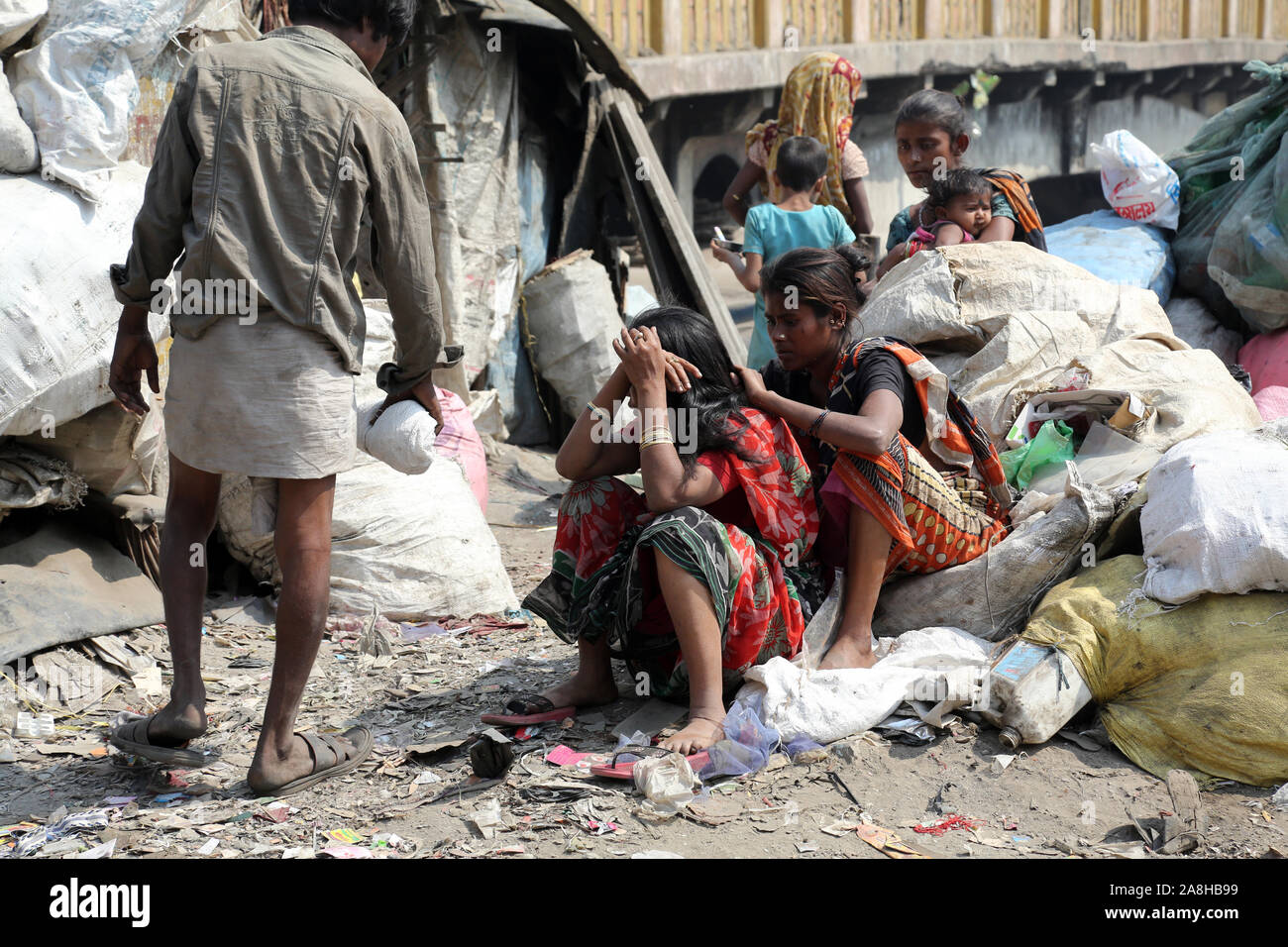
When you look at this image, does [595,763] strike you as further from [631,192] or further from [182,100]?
[631,192]

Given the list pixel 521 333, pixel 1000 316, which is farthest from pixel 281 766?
pixel 521 333

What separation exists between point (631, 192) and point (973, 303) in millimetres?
3401

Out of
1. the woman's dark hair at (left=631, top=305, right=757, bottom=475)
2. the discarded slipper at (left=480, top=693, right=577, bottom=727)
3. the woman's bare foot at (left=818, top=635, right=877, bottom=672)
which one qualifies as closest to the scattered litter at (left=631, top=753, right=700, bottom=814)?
the discarded slipper at (left=480, top=693, right=577, bottom=727)

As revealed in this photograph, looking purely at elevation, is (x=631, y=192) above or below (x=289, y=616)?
above

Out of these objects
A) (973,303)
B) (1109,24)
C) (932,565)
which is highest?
(1109,24)

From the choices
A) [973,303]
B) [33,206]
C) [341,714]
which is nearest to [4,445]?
[33,206]

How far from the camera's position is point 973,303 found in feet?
13.0

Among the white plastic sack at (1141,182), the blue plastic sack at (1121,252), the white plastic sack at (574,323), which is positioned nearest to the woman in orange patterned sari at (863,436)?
the blue plastic sack at (1121,252)

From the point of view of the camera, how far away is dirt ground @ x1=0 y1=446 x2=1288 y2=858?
237 centimetres

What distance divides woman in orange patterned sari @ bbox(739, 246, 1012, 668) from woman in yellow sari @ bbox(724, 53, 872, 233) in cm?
235

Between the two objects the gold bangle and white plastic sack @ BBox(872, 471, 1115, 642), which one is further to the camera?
white plastic sack @ BBox(872, 471, 1115, 642)

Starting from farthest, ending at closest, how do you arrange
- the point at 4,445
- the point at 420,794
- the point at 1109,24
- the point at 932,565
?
the point at 1109,24
the point at 4,445
the point at 932,565
the point at 420,794

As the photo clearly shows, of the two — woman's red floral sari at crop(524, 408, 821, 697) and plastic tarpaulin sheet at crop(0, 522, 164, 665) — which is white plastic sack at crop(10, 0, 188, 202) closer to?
plastic tarpaulin sheet at crop(0, 522, 164, 665)

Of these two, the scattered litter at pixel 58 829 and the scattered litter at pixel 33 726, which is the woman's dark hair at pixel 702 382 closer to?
the scattered litter at pixel 58 829
